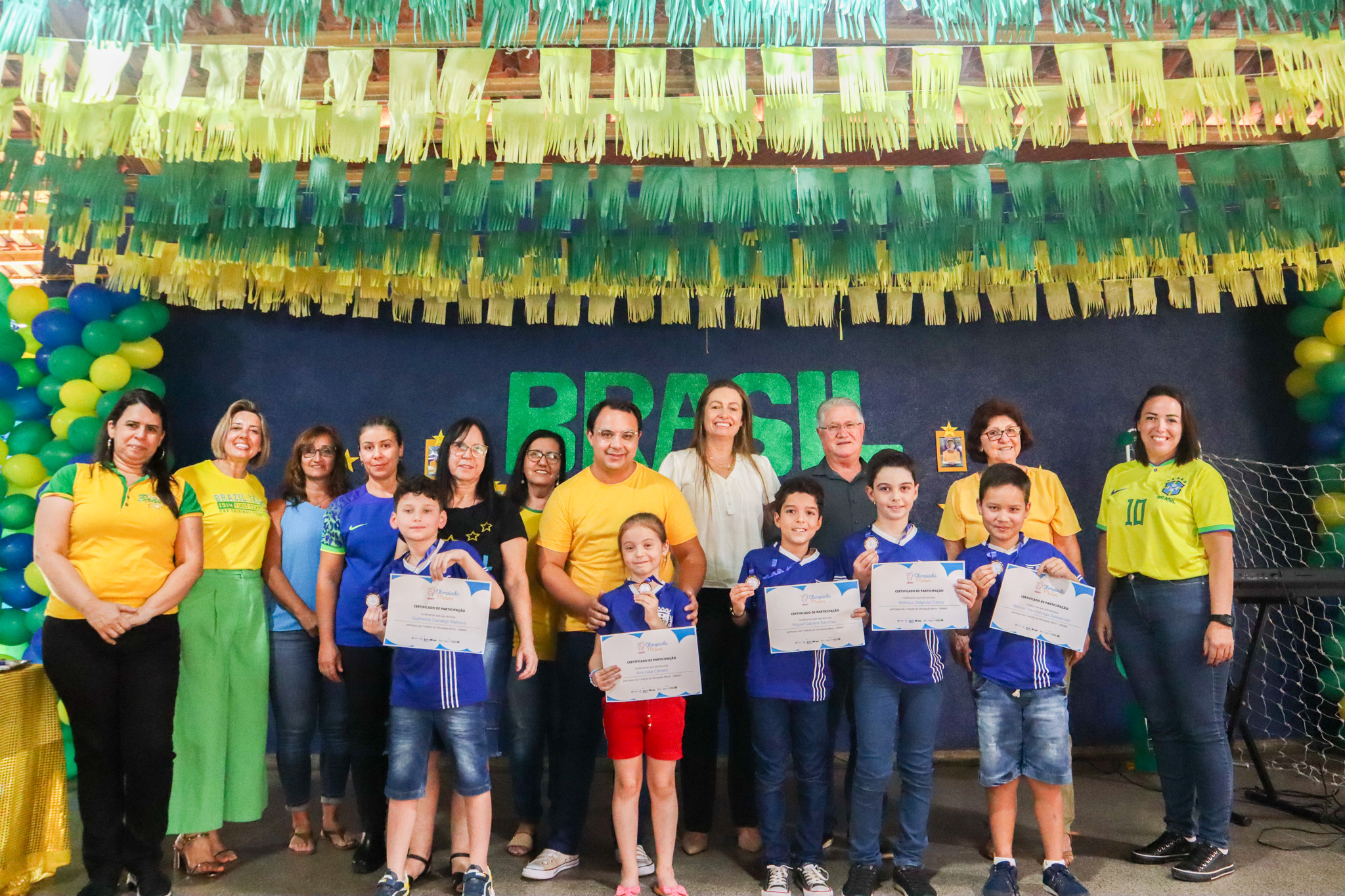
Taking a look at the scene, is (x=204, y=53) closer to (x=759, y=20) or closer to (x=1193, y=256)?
(x=759, y=20)

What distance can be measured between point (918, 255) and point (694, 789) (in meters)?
2.29

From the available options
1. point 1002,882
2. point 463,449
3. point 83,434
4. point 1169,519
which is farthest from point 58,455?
point 1169,519

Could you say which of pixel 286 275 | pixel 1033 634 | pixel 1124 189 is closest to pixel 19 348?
pixel 286 275

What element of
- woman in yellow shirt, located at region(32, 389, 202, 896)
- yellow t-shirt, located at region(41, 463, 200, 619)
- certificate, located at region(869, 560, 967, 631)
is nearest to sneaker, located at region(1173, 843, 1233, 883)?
certificate, located at region(869, 560, 967, 631)

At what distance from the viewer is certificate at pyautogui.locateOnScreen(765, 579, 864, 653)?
2.70 meters

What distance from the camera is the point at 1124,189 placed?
3.05 meters

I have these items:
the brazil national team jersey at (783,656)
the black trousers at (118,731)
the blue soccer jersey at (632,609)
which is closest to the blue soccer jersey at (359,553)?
the black trousers at (118,731)

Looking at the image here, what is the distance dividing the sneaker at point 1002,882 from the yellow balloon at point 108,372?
13.3ft

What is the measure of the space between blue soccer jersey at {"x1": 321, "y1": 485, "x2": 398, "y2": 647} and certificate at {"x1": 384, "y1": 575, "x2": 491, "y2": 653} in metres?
0.31

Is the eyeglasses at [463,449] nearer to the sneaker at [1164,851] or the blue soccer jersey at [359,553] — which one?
the blue soccer jersey at [359,553]

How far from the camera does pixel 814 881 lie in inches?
106

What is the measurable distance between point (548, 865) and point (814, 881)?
860 mm

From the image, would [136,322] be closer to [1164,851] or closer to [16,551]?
[16,551]

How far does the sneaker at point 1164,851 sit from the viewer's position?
299cm
